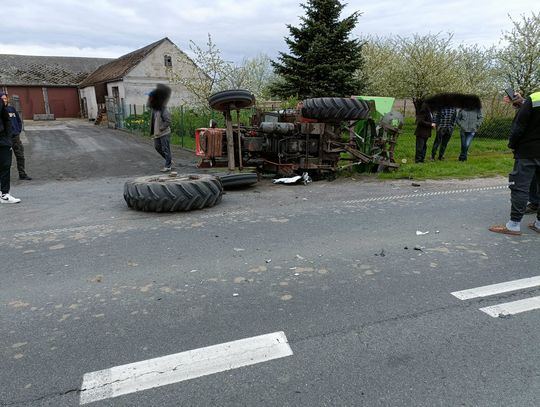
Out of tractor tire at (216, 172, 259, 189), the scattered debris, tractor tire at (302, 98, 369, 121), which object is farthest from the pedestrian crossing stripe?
tractor tire at (302, 98, 369, 121)

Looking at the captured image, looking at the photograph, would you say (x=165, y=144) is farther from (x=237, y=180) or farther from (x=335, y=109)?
(x=335, y=109)

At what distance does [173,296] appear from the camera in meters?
3.60

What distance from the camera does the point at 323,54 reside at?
64.4 ft

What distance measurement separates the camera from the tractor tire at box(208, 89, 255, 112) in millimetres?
7949

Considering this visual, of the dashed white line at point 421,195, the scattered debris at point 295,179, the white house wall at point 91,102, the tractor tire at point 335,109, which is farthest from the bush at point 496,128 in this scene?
the white house wall at point 91,102

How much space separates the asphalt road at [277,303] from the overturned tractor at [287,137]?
2.26 meters

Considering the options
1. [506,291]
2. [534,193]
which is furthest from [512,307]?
[534,193]

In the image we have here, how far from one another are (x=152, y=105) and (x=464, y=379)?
9.80 m

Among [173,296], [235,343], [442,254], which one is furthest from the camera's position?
[442,254]

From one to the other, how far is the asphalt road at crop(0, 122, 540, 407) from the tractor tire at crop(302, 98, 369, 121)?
2.77m

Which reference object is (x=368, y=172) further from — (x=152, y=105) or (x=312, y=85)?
(x=312, y=85)

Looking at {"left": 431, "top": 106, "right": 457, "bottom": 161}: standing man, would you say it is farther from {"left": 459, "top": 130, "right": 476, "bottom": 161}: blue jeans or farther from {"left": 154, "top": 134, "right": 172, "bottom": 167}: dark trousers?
{"left": 154, "top": 134, "right": 172, "bottom": 167}: dark trousers

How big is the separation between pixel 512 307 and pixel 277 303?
6.14 ft

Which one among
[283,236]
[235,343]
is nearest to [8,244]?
[283,236]
